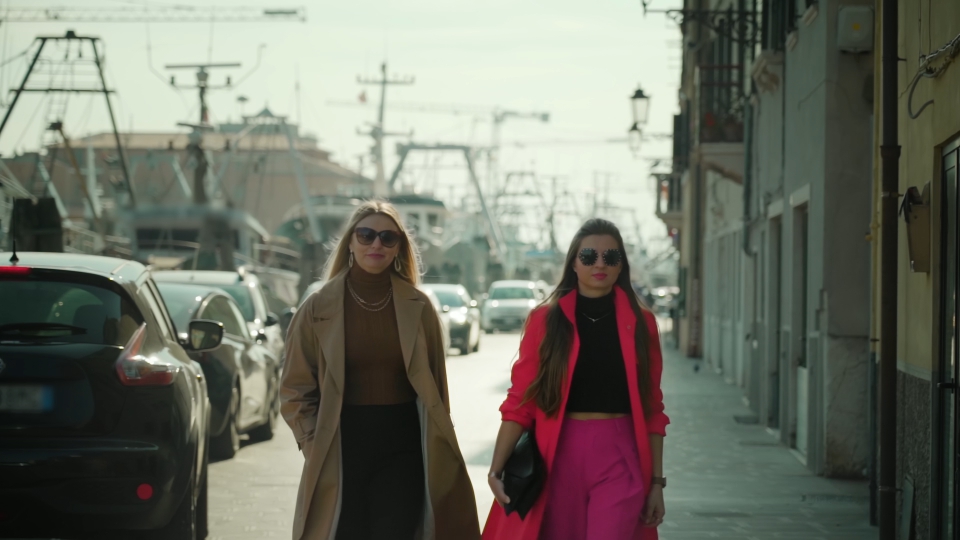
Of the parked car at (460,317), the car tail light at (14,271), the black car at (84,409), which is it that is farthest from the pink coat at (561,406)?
the parked car at (460,317)

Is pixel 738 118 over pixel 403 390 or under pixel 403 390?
over

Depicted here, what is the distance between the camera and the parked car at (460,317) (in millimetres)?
33250

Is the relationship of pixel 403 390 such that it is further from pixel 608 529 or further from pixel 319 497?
pixel 608 529

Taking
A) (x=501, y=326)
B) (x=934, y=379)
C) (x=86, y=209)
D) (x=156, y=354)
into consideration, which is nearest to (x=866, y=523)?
(x=934, y=379)

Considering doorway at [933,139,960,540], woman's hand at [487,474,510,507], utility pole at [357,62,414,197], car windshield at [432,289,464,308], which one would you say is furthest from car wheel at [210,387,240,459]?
utility pole at [357,62,414,197]

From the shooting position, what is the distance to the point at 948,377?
714cm

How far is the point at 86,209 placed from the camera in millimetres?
63406

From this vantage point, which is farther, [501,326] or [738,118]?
[501,326]

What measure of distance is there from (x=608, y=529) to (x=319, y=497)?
Result: 1071mm

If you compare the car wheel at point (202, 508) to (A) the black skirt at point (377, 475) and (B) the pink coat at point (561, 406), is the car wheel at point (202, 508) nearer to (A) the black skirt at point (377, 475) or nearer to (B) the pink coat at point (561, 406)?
(A) the black skirt at point (377, 475)

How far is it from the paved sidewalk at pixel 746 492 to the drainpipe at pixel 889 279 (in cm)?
148

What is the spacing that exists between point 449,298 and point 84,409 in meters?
28.6

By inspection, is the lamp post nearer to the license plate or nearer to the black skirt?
the license plate

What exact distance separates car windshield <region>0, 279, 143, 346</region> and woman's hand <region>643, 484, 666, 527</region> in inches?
119
